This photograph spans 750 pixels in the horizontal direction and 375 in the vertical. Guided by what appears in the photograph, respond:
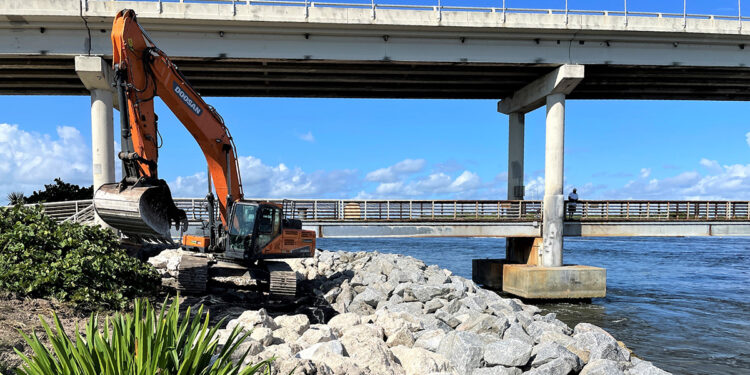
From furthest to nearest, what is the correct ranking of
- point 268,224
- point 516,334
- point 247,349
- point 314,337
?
1. point 268,224
2. point 516,334
3. point 314,337
4. point 247,349

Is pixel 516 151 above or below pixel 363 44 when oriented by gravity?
below

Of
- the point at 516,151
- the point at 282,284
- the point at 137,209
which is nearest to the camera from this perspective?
the point at 137,209

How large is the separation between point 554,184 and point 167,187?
1823cm

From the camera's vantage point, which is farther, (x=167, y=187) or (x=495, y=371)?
(x=167, y=187)

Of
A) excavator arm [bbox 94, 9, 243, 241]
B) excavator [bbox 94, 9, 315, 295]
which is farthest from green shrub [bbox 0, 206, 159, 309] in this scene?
excavator arm [bbox 94, 9, 243, 241]

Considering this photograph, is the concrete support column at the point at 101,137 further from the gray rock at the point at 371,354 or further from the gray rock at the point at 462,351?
the gray rock at the point at 462,351

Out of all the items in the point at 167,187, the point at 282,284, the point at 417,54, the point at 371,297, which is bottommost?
the point at 371,297

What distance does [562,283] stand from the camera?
2164 centimetres

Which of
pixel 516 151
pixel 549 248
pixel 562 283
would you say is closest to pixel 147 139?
pixel 562 283

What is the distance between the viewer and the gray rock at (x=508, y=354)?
836 centimetres

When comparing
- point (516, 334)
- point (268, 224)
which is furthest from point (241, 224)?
point (516, 334)

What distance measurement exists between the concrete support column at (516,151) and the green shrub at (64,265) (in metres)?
20.9

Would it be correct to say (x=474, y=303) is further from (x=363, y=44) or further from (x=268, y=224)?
(x=363, y=44)

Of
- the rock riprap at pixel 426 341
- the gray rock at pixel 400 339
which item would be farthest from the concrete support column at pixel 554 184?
the gray rock at pixel 400 339
